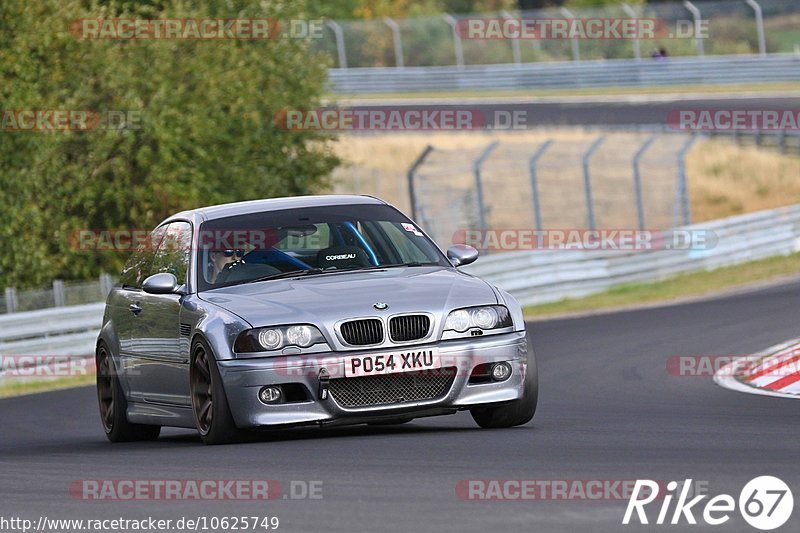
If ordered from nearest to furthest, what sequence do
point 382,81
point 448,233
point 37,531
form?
point 37,531 → point 448,233 → point 382,81

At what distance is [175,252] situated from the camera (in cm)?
1071

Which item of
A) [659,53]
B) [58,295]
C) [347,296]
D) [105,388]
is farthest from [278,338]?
[659,53]

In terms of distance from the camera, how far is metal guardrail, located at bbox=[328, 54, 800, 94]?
49.1 m

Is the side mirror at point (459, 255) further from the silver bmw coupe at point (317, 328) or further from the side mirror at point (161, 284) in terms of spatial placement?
the side mirror at point (161, 284)

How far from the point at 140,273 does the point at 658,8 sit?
126 feet

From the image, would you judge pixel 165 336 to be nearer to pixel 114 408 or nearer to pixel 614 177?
pixel 114 408

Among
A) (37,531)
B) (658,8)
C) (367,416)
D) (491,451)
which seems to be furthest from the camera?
(658,8)

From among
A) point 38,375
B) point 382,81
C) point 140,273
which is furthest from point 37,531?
point 382,81

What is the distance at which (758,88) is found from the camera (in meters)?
48.5

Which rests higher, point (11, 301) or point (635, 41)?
point (11, 301)

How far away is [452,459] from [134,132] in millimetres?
21387

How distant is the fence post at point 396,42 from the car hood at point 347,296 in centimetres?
4281

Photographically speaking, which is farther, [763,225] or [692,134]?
[692,134]

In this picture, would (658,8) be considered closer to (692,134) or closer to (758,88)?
(758,88)
